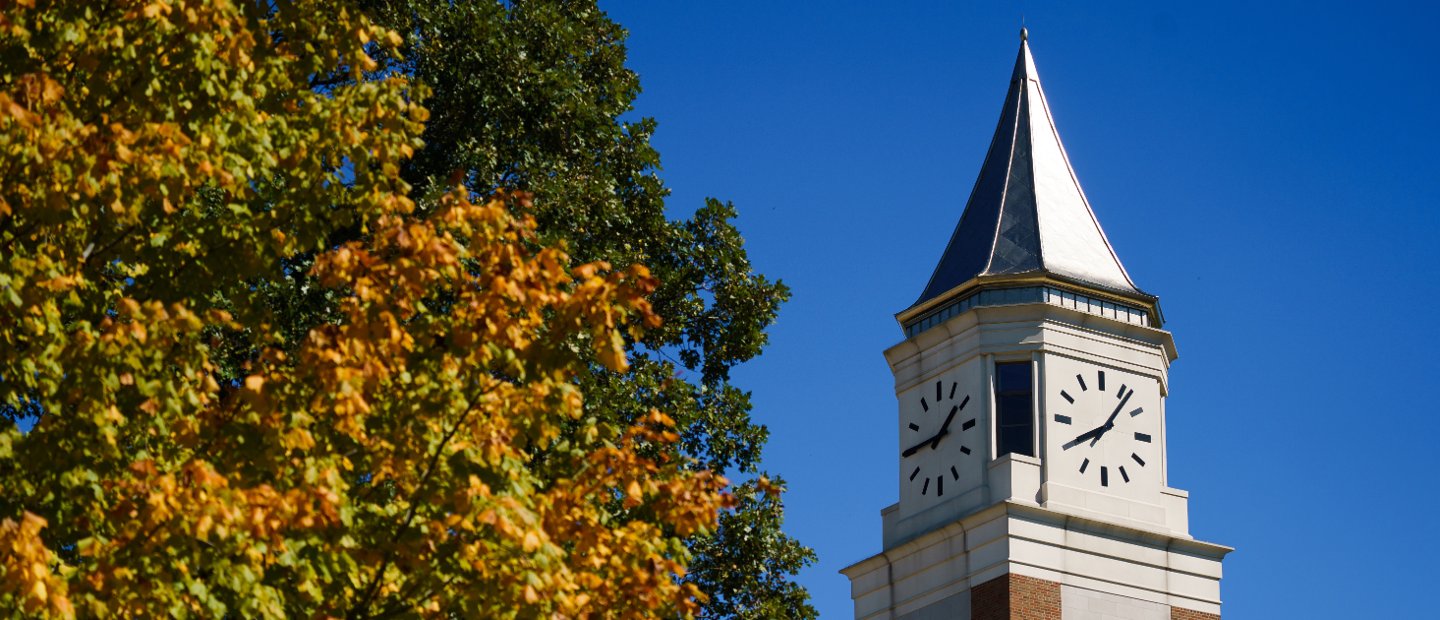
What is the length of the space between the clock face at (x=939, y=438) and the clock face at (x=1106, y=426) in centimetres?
197

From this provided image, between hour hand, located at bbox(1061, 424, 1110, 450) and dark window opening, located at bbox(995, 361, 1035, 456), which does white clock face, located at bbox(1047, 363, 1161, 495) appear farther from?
dark window opening, located at bbox(995, 361, 1035, 456)

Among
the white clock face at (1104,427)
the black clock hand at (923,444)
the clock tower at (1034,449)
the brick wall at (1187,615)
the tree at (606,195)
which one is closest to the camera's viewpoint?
Result: the tree at (606,195)

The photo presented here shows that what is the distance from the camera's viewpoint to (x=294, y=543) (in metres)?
12.8

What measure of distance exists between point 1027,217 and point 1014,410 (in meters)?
5.60

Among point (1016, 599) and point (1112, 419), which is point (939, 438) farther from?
point (1016, 599)

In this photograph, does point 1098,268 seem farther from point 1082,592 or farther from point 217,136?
point 217,136

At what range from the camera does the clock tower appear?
42500 millimetres

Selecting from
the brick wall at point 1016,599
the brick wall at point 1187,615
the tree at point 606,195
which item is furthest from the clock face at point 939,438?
the tree at point 606,195

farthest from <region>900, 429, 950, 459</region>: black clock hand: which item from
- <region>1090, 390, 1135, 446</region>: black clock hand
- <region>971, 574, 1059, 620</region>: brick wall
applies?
Answer: <region>971, 574, 1059, 620</region>: brick wall

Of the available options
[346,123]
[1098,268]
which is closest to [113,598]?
[346,123]

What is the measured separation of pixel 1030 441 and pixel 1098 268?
5294 mm

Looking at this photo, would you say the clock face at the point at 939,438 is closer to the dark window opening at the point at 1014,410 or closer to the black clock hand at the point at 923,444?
the black clock hand at the point at 923,444

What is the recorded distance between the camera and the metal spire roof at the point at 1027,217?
46.8 meters

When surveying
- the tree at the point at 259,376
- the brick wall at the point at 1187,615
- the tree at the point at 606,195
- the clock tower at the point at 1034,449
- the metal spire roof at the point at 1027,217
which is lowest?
the tree at the point at 259,376
